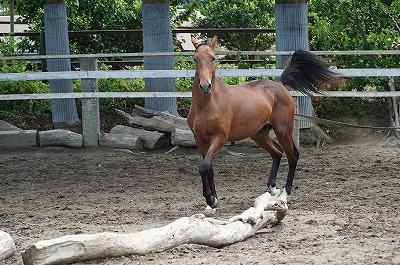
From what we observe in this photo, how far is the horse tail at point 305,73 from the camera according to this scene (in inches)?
384

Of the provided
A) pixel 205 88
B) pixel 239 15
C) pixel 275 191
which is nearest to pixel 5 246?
pixel 205 88

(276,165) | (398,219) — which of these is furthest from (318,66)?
(398,219)

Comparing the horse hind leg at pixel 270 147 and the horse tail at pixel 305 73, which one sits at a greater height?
the horse tail at pixel 305 73

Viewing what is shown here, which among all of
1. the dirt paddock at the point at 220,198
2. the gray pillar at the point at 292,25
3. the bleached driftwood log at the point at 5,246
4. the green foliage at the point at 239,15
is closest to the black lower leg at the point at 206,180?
the dirt paddock at the point at 220,198

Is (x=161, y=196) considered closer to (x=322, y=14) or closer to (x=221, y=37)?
(x=322, y=14)

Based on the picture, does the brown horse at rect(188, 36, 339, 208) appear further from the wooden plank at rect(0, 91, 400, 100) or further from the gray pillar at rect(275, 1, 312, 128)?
the gray pillar at rect(275, 1, 312, 128)

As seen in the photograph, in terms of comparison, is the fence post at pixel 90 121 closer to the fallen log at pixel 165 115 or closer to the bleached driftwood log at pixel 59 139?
the bleached driftwood log at pixel 59 139

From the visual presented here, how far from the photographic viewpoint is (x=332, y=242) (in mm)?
6758

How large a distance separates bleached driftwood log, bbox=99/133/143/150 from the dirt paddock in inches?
7.1

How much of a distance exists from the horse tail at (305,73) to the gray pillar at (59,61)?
4894 millimetres

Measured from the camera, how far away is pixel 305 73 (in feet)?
32.1

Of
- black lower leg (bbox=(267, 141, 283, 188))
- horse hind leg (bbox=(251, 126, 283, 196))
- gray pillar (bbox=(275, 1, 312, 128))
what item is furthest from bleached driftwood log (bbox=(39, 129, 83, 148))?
black lower leg (bbox=(267, 141, 283, 188))

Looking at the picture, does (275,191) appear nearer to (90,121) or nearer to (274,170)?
(274,170)

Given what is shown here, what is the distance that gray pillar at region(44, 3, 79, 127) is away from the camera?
44.0 feet
